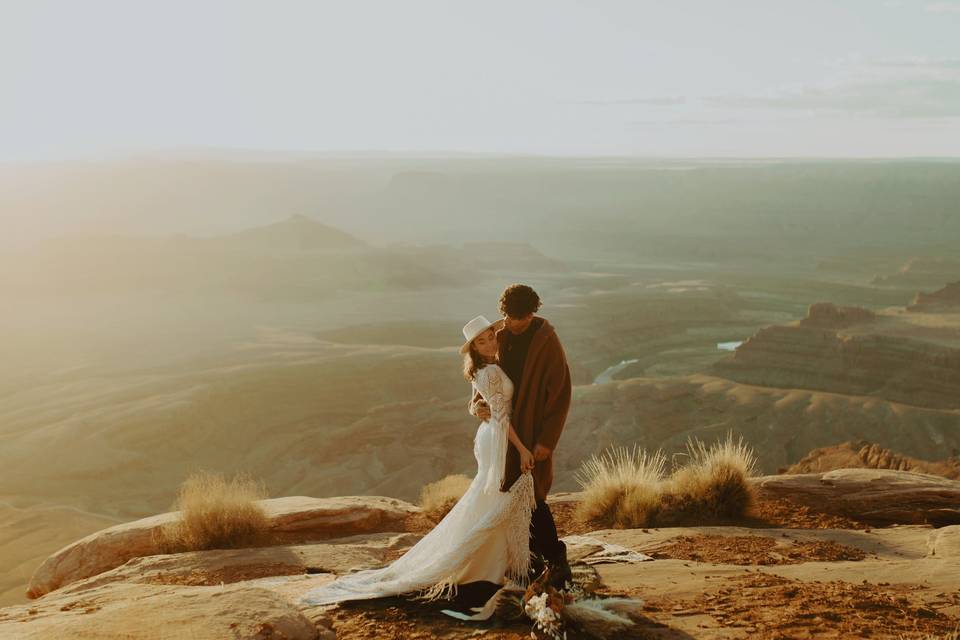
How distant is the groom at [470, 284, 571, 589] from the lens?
16.7 ft

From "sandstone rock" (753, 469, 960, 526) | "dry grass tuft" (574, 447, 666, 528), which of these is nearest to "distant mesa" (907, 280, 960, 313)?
"sandstone rock" (753, 469, 960, 526)

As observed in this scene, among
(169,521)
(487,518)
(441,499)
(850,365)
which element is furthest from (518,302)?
(850,365)

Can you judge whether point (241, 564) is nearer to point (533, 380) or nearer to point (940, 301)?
point (533, 380)

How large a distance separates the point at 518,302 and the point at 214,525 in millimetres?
5140

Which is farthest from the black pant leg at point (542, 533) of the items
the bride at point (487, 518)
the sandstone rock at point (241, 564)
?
the sandstone rock at point (241, 564)

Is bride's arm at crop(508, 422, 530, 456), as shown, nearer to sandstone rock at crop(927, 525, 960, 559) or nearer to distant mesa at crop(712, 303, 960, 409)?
sandstone rock at crop(927, 525, 960, 559)

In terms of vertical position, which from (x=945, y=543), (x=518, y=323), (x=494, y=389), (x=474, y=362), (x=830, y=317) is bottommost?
(x=830, y=317)

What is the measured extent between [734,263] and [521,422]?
463 feet

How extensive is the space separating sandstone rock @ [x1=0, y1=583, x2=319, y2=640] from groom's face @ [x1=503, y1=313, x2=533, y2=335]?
205 centimetres

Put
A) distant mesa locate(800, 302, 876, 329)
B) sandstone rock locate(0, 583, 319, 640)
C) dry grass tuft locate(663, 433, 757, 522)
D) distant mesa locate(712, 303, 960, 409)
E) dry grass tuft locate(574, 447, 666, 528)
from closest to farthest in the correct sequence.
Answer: sandstone rock locate(0, 583, 319, 640) → dry grass tuft locate(574, 447, 666, 528) → dry grass tuft locate(663, 433, 757, 522) → distant mesa locate(712, 303, 960, 409) → distant mesa locate(800, 302, 876, 329)

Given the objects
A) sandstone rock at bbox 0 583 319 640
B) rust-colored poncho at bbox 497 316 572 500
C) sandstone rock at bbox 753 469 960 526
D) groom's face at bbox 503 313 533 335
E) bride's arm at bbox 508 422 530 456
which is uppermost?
groom's face at bbox 503 313 533 335

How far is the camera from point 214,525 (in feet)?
28.6

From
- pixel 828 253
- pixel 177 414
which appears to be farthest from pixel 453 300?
pixel 828 253

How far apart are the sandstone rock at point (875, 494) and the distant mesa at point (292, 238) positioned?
384 ft
